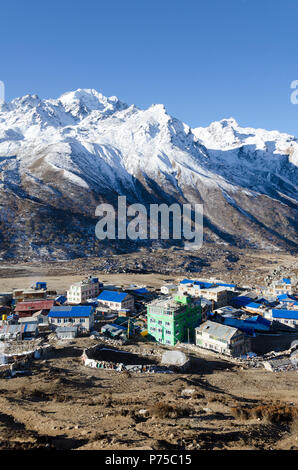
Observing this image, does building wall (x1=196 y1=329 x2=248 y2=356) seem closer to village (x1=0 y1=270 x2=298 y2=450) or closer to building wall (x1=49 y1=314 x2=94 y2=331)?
village (x1=0 y1=270 x2=298 y2=450)

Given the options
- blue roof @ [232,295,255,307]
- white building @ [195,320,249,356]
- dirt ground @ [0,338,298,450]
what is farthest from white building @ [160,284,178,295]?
dirt ground @ [0,338,298,450]

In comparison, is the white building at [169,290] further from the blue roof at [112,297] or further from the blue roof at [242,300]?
the blue roof at [112,297]

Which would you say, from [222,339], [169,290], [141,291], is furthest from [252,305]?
[222,339]

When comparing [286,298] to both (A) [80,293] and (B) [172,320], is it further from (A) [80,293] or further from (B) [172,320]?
(A) [80,293]

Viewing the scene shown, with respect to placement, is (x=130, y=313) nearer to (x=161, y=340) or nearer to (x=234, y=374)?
(x=161, y=340)

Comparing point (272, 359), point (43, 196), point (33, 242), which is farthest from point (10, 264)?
point (272, 359)
